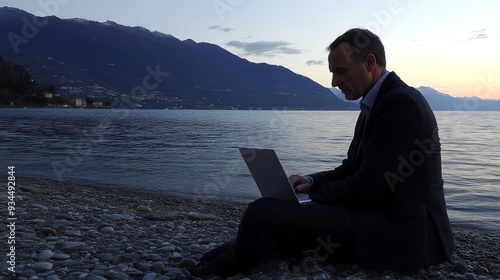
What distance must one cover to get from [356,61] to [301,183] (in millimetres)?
1458

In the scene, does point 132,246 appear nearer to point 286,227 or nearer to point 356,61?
point 286,227

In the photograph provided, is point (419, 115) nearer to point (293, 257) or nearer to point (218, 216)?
point (293, 257)

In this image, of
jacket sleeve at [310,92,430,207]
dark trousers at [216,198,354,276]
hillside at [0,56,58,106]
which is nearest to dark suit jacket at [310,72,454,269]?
jacket sleeve at [310,92,430,207]

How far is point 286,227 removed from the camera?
411 cm

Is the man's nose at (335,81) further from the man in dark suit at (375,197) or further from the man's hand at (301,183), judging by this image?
the man's hand at (301,183)

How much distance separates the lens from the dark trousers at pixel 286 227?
4.05 m

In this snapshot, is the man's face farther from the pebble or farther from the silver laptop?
the pebble

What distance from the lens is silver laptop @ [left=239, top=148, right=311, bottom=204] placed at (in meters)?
4.30

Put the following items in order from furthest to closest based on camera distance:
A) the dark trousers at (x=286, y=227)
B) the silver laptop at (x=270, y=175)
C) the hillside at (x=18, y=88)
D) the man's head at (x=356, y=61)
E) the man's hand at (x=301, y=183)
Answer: the hillside at (x=18, y=88) → the man's hand at (x=301, y=183) → the silver laptop at (x=270, y=175) → the dark trousers at (x=286, y=227) → the man's head at (x=356, y=61)

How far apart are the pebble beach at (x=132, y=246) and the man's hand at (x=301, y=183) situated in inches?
27.5

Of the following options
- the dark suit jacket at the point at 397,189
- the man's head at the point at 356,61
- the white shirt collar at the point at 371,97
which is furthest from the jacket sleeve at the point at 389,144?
the man's head at the point at 356,61

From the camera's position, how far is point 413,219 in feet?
12.8

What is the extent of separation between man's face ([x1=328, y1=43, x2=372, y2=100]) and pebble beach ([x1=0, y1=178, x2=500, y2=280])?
1.76 metres

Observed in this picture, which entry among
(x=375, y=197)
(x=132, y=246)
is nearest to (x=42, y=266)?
(x=132, y=246)
